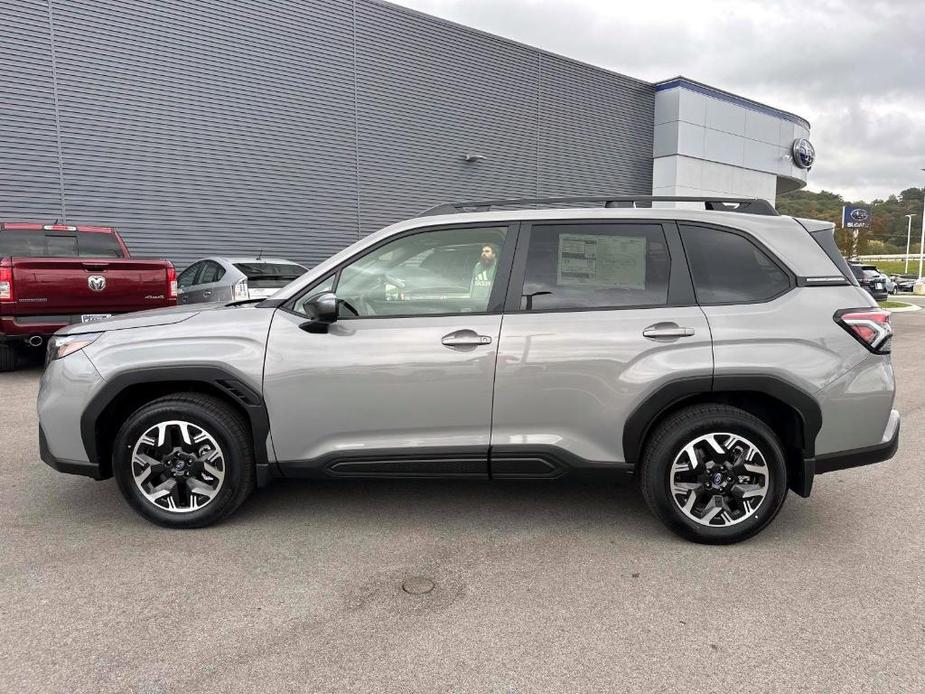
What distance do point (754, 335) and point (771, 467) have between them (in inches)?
27.4

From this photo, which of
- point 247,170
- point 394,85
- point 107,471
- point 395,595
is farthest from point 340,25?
point 395,595

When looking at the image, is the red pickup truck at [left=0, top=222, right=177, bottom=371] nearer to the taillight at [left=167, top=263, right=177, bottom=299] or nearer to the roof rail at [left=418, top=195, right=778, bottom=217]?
the taillight at [left=167, top=263, right=177, bottom=299]

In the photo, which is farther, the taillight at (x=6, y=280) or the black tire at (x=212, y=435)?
the taillight at (x=6, y=280)

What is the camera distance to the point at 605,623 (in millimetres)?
2723

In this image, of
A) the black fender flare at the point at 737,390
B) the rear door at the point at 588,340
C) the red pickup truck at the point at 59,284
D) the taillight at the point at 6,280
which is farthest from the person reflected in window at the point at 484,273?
the taillight at the point at 6,280

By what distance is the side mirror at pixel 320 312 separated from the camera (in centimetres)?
334

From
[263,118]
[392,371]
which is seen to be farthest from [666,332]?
[263,118]

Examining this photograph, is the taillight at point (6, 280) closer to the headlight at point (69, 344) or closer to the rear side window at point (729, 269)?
the headlight at point (69, 344)

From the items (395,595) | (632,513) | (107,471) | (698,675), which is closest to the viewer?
(698,675)

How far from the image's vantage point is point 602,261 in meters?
3.56

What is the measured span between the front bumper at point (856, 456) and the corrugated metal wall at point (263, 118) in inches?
532

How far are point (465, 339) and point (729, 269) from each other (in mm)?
1485

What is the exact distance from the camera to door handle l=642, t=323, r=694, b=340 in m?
3.39

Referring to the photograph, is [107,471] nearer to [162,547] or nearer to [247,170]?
[162,547]
